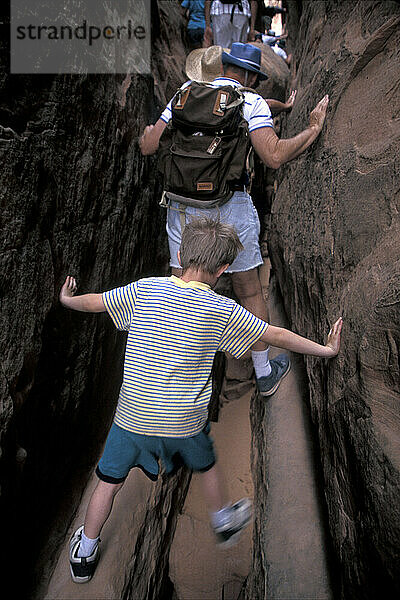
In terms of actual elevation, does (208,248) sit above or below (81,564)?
above

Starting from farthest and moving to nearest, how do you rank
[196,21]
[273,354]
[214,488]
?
[196,21], [273,354], [214,488]

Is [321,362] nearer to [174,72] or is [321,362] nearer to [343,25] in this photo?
[343,25]

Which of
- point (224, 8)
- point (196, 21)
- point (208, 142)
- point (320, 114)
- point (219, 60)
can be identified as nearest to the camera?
point (208, 142)

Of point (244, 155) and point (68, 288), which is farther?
point (244, 155)

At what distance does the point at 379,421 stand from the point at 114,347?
158 centimetres

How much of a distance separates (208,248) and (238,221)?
608 millimetres

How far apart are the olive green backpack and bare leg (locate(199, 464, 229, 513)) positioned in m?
1.17

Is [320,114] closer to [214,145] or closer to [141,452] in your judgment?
[214,145]

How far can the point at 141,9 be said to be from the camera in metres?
2.90

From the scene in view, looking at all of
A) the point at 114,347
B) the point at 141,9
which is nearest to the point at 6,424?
the point at 114,347

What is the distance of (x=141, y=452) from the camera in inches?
61.4

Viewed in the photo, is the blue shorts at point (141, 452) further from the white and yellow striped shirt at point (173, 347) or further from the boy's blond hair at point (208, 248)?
the boy's blond hair at point (208, 248)

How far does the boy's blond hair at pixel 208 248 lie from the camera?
155cm

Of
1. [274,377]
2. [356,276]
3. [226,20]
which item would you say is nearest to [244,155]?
[356,276]
